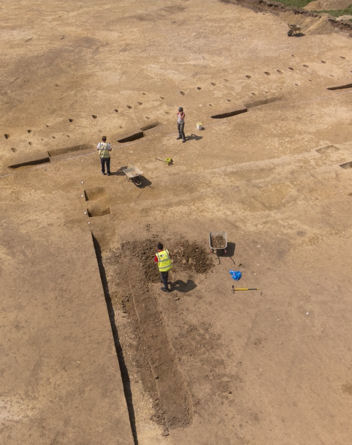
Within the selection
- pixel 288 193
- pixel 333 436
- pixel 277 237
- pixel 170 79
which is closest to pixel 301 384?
pixel 333 436

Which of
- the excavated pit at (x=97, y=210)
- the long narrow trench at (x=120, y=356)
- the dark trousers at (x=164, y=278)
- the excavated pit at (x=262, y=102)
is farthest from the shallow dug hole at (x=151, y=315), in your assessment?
the excavated pit at (x=262, y=102)

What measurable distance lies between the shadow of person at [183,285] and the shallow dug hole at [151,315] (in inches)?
10.1

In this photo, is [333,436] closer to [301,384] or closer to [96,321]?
[301,384]

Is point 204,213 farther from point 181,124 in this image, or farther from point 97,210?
point 181,124

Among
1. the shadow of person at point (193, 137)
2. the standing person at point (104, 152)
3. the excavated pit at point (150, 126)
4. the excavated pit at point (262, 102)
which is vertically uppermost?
the standing person at point (104, 152)

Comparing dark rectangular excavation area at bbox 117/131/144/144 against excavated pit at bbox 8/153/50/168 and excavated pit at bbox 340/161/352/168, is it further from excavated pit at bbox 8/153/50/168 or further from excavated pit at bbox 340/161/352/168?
excavated pit at bbox 340/161/352/168

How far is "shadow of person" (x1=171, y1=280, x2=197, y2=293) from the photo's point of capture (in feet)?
30.8

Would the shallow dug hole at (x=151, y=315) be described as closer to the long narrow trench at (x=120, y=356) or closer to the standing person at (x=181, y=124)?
the long narrow trench at (x=120, y=356)

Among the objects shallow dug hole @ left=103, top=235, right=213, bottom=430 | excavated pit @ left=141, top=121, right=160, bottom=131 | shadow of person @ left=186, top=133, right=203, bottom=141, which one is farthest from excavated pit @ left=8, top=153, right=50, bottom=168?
shallow dug hole @ left=103, top=235, right=213, bottom=430

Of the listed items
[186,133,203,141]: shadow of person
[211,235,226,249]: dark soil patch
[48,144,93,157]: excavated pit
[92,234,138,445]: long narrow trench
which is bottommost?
[92,234,138,445]: long narrow trench

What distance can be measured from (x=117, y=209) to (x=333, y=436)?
7.90 m

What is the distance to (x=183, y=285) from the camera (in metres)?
9.48

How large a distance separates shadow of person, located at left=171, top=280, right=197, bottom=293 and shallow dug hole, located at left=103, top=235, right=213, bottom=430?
0.26 m

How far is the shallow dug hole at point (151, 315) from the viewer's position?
7367 millimetres
